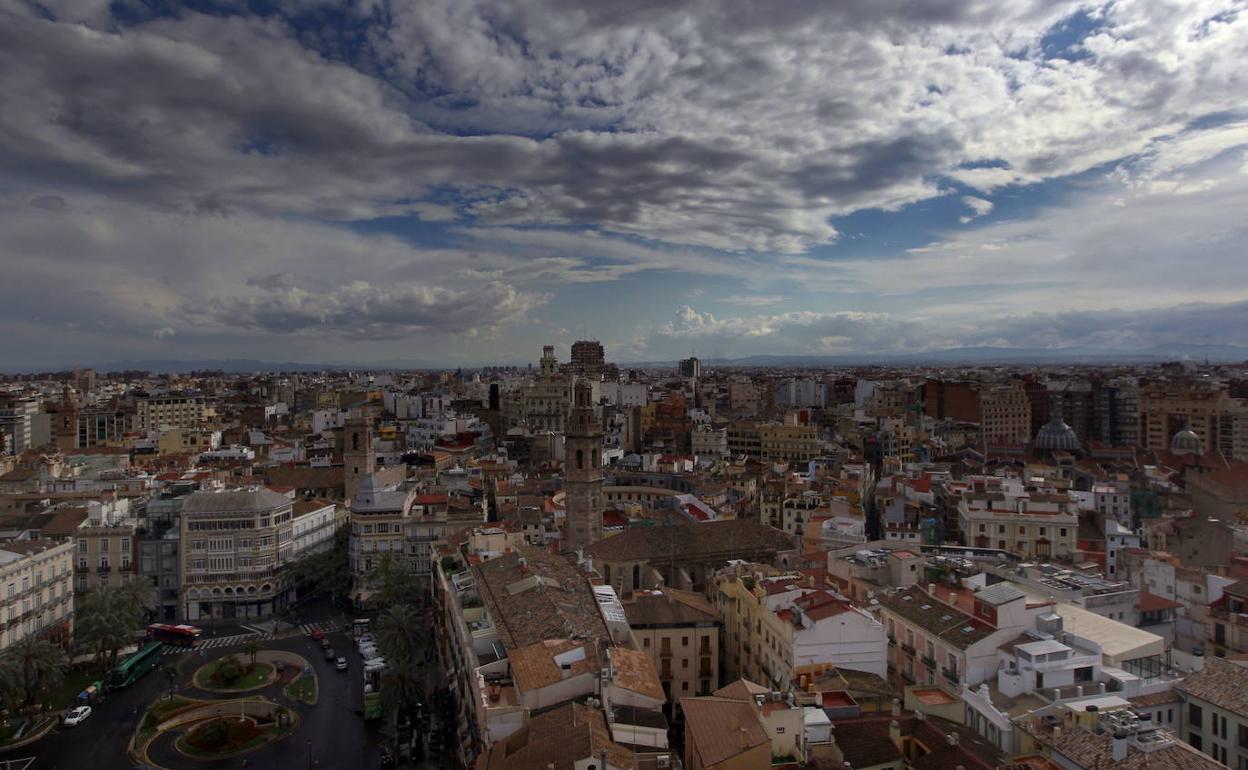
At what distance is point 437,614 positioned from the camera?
4928cm

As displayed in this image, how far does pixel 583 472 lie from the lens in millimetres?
51125

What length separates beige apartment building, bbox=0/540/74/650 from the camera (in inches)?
1713

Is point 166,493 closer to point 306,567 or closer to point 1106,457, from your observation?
point 306,567

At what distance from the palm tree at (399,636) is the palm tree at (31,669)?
1466cm

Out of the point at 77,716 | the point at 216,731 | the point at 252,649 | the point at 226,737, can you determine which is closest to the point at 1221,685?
the point at 226,737

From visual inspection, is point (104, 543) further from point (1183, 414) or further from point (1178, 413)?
point (1178, 413)

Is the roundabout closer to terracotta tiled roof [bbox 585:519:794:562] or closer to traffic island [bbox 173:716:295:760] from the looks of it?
traffic island [bbox 173:716:295:760]

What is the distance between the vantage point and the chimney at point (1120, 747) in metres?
21.3

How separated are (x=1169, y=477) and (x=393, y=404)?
138409 mm

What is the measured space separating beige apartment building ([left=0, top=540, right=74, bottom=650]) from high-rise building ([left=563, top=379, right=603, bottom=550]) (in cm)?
→ 2800

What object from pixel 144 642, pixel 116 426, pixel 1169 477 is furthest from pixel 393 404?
pixel 1169 477

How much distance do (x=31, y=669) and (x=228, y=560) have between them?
17888 millimetres

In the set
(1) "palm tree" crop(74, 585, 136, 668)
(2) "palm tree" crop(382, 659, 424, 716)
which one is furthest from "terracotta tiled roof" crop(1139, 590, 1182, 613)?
(1) "palm tree" crop(74, 585, 136, 668)

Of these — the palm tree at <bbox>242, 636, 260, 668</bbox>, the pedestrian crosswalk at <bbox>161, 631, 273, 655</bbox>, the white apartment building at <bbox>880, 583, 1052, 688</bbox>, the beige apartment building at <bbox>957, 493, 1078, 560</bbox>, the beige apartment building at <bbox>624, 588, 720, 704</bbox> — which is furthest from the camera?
the pedestrian crosswalk at <bbox>161, 631, 273, 655</bbox>
